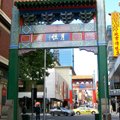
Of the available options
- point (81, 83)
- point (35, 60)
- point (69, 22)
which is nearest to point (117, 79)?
point (35, 60)

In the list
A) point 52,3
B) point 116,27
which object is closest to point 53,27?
point 52,3

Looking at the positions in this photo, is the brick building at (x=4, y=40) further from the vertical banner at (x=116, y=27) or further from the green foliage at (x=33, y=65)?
the vertical banner at (x=116, y=27)

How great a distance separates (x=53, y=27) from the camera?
2270 centimetres

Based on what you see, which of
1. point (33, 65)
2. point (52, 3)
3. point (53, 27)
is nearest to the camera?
point (52, 3)

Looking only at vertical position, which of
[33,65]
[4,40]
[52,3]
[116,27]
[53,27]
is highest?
[116,27]

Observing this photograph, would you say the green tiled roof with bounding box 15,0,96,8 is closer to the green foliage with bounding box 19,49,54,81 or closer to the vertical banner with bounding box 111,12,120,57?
the green foliage with bounding box 19,49,54,81

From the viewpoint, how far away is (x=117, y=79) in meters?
73.9

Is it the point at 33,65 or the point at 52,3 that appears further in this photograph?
the point at 33,65

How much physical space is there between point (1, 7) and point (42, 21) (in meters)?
8.23

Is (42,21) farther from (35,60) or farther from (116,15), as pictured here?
(116,15)

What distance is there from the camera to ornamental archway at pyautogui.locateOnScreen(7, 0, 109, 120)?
21984mm

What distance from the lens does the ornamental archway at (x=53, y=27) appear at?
22.0m

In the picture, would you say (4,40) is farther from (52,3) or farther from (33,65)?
(33,65)

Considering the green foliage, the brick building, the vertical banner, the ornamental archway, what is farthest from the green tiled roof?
the vertical banner
